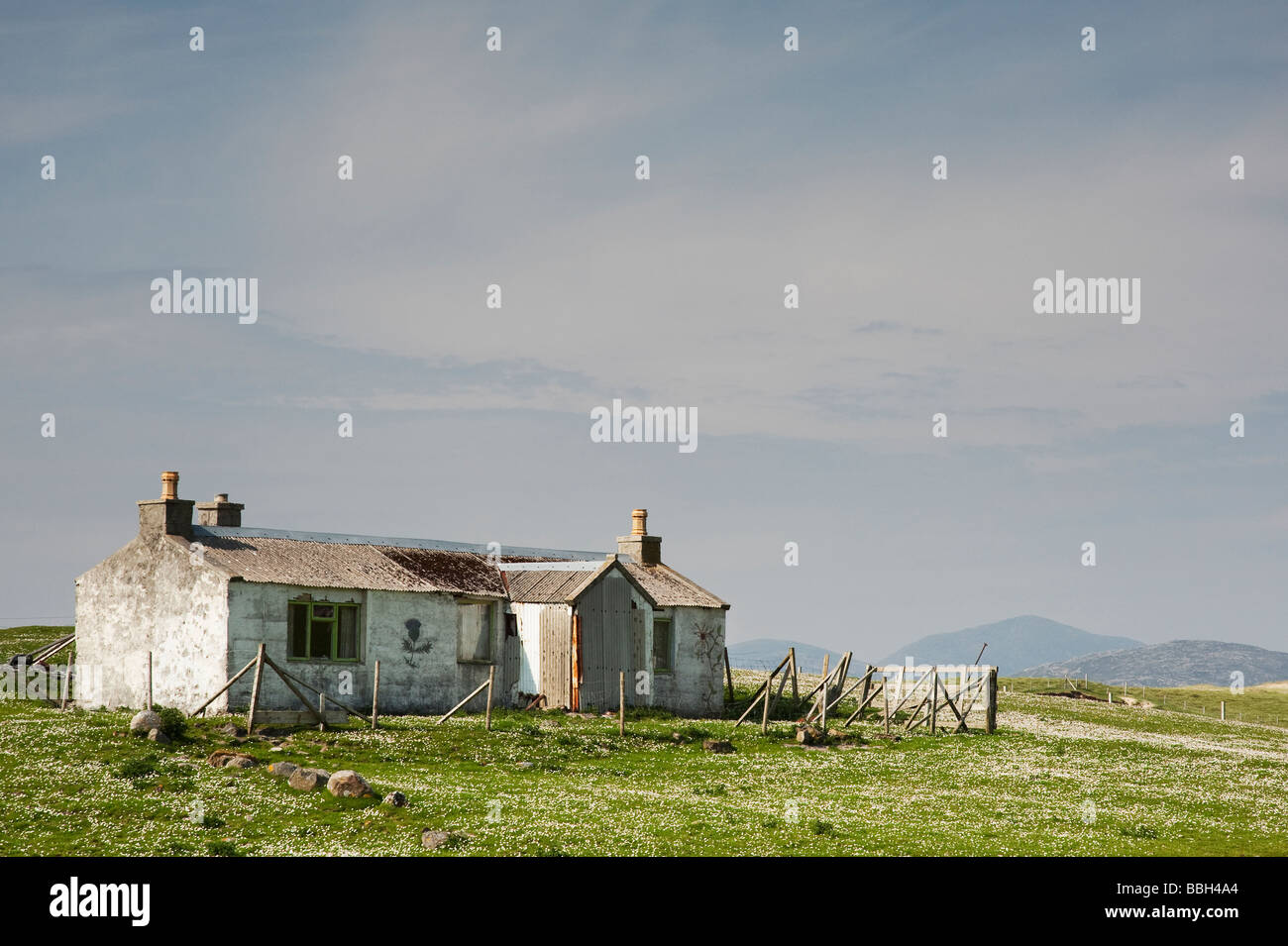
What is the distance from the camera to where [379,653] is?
4800cm

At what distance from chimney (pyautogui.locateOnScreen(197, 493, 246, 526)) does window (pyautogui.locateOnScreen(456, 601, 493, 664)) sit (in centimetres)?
1070

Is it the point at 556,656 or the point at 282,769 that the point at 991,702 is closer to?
the point at 556,656

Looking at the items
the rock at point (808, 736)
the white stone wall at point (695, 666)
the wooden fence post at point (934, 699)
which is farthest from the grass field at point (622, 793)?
the white stone wall at point (695, 666)

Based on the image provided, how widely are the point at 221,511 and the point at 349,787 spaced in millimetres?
29047

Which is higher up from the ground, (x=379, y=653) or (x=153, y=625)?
(x=153, y=625)

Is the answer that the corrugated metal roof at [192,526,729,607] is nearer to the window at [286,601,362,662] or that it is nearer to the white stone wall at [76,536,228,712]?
the window at [286,601,362,662]

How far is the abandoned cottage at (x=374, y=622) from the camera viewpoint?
44781mm

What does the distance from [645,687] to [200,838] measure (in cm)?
3104

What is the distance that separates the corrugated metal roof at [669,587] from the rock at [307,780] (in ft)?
85.2

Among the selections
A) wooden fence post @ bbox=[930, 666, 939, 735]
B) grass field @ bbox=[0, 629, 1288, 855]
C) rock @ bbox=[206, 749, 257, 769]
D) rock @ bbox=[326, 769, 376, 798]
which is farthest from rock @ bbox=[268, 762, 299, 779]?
wooden fence post @ bbox=[930, 666, 939, 735]

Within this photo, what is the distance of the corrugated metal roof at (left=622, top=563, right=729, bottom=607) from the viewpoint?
182 ft

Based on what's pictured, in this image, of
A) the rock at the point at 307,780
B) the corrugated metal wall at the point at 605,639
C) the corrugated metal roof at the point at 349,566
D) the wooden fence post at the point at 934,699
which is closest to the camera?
the rock at the point at 307,780

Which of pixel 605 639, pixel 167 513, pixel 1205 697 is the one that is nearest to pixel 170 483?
pixel 167 513

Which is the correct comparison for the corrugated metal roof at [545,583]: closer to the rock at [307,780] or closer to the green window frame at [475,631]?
the green window frame at [475,631]
